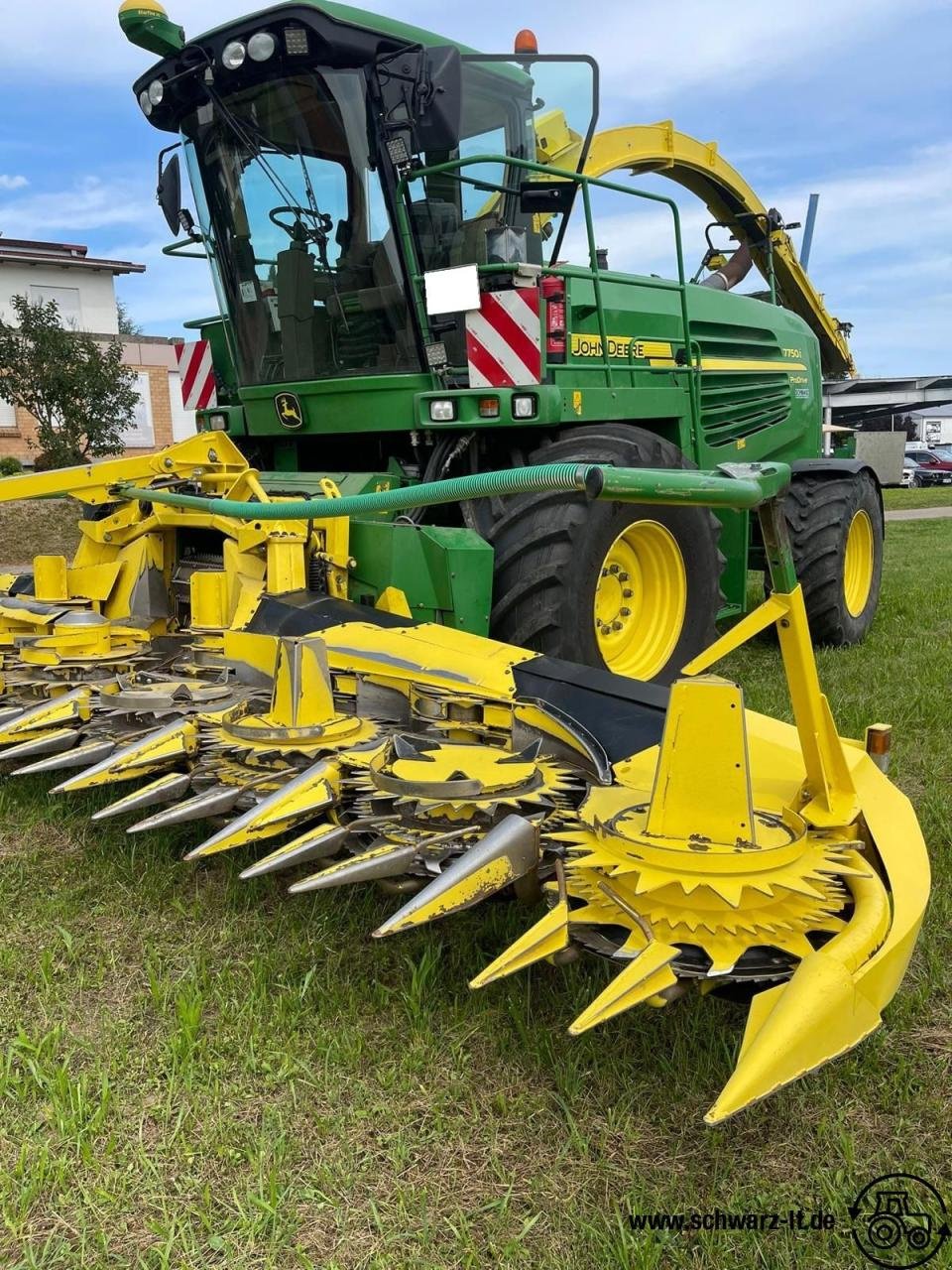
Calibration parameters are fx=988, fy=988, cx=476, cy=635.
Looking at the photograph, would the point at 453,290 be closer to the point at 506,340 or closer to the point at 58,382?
the point at 506,340

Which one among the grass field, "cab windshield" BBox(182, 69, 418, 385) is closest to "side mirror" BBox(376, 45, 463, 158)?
"cab windshield" BBox(182, 69, 418, 385)

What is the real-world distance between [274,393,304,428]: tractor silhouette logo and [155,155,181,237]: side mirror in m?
1.05

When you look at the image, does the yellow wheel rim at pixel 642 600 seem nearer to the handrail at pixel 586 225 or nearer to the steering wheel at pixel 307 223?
the handrail at pixel 586 225

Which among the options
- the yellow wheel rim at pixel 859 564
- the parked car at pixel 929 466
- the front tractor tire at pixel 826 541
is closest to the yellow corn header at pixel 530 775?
the front tractor tire at pixel 826 541

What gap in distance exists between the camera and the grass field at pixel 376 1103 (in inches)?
61.7

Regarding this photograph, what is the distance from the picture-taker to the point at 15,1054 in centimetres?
197

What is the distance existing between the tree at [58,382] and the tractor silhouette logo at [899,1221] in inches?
580

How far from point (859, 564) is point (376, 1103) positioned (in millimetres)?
5382

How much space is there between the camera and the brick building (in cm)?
2033

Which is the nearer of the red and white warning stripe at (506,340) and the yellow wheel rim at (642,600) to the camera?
the red and white warning stripe at (506,340)

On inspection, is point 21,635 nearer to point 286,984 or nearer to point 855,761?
point 286,984

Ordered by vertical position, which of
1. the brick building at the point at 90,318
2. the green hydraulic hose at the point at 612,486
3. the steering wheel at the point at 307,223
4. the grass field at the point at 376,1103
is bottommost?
the grass field at the point at 376,1103

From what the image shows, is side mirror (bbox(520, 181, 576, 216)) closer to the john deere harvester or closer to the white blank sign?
the john deere harvester

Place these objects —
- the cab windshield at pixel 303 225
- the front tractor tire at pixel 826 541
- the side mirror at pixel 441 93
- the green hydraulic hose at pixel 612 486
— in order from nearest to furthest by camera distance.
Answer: the green hydraulic hose at pixel 612 486 < the side mirror at pixel 441 93 < the cab windshield at pixel 303 225 < the front tractor tire at pixel 826 541
